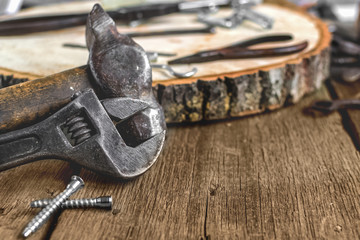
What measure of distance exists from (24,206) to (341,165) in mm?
896

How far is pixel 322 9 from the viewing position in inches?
115

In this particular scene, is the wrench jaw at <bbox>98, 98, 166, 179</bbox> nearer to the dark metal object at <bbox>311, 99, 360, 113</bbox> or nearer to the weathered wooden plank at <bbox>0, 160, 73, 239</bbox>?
the weathered wooden plank at <bbox>0, 160, 73, 239</bbox>

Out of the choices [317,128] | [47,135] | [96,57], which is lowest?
[317,128]

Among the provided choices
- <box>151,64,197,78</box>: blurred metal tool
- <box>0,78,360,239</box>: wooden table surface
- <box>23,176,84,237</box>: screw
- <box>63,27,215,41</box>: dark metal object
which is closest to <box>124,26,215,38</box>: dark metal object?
<box>63,27,215,41</box>: dark metal object

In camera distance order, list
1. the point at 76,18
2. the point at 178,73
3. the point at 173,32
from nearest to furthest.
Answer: the point at 178,73 → the point at 173,32 → the point at 76,18

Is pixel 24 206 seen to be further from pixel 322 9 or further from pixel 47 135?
pixel 322 9

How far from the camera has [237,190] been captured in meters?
1.09

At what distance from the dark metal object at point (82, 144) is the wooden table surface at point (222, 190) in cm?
8

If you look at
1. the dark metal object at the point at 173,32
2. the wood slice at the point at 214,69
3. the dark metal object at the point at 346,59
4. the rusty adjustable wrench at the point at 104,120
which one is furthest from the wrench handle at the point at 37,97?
the dark metal object at the point at 346,59

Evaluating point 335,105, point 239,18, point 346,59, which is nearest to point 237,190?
point 335,105

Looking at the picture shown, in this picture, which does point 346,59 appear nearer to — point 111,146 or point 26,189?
point 111,146

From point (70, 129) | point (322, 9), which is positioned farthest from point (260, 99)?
point (322, 9)

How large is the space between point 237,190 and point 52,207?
47 centimetres

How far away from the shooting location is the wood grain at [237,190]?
3.13 ft
